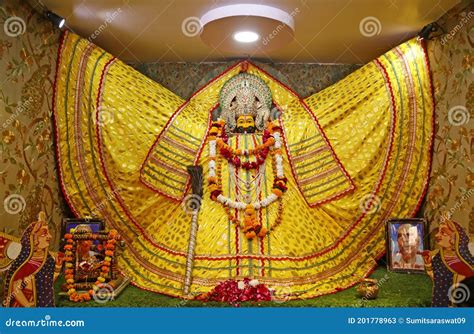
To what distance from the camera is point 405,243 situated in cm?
305

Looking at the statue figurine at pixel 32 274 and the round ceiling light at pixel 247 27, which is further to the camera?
the round ceiling light at pixel 247 27

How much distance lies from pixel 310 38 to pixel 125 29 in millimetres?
1283

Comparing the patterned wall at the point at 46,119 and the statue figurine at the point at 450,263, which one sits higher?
the patterned wall at the point at 46,119

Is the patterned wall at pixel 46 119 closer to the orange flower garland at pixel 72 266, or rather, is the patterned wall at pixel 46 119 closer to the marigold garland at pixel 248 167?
the orange flower garland at pixel 72 266

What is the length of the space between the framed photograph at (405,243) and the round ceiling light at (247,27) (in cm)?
139

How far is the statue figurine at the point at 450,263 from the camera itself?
2113mm

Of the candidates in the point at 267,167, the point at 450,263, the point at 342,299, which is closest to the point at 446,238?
the point at 450,263

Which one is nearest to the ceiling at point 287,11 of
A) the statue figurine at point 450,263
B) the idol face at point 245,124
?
the idol face at point 245,124

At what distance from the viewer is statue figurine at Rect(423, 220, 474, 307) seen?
6.93ft

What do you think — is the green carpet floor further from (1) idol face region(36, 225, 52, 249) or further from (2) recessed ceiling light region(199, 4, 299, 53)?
(2) recessed ceiling light region(199, 4, 299, 53)

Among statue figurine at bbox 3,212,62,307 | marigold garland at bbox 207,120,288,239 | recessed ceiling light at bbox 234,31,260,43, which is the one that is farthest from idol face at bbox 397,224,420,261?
statue figurine at bbox 3,212,62,307

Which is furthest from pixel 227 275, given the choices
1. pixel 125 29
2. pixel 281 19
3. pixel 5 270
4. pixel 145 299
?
pixel 125 29

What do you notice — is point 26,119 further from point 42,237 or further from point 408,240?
point 408,240

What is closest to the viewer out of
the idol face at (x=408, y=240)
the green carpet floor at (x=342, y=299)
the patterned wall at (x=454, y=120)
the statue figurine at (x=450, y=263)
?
the statue figurine at (x=450, y=263)
